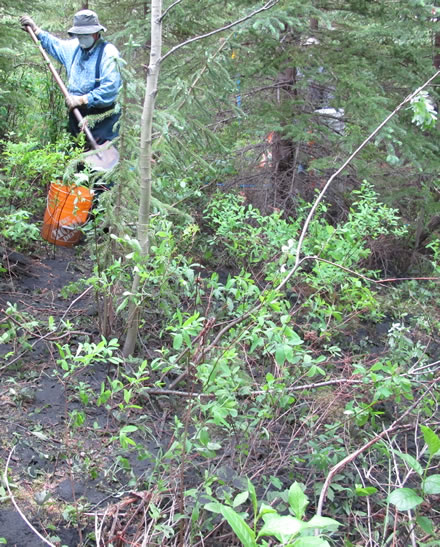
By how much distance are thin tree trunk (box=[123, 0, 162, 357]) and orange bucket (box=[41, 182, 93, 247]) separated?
1.37 meters

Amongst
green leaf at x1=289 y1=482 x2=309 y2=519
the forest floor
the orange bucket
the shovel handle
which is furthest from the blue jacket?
green leaf at x1=289 y1=482 x2=309 y2=519

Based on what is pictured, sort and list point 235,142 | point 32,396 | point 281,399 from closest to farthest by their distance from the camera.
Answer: point 281,399 < point 32,396 < point 235,142

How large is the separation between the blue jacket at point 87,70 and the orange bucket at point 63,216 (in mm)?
1081

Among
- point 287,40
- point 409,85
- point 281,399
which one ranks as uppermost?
point 287,40

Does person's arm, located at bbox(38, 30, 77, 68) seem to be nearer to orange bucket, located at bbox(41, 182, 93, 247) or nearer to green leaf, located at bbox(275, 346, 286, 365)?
orange bucket, located at bbox(41, 182, 93, 247)

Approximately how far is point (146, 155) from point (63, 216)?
1923mm

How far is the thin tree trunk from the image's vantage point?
130 inches

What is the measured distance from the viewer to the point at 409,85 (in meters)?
5.82

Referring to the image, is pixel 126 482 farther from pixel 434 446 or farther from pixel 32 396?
pixel 434 446

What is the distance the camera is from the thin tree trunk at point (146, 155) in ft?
10.8

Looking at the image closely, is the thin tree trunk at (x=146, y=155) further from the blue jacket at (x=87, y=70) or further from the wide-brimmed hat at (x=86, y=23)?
the wide-brimmed hat at (x=86, y=23)

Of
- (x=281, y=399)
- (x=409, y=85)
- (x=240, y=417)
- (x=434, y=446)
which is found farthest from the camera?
(x=409, y=85)

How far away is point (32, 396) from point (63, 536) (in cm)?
101

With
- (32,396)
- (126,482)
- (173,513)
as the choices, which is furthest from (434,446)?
(32,396)
